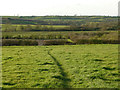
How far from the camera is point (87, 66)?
17219mm

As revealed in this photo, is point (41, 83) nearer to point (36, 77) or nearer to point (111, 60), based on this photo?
point (36, 77)

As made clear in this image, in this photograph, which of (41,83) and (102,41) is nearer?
(41,83)

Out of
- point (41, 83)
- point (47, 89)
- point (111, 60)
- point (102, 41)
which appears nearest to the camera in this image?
point (47, 89)

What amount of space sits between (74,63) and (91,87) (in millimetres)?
6097

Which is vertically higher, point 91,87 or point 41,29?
point 41,29

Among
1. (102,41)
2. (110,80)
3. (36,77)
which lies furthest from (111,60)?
(102,41)

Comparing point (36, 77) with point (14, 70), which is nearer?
point (36, 77)

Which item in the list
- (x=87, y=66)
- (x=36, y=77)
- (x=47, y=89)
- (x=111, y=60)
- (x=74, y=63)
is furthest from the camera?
(x=111, y=60)

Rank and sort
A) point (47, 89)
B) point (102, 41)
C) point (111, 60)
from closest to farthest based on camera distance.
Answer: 1. point (47, 89)
2. point (111, 60)
3. point (102, 41)

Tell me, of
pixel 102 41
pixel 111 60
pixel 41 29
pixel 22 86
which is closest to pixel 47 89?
pixel 22 86

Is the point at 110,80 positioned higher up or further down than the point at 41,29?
further down

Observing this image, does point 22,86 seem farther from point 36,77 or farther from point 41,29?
point 41,29

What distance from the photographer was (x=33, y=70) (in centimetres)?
1617

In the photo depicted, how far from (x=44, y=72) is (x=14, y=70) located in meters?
2.89
